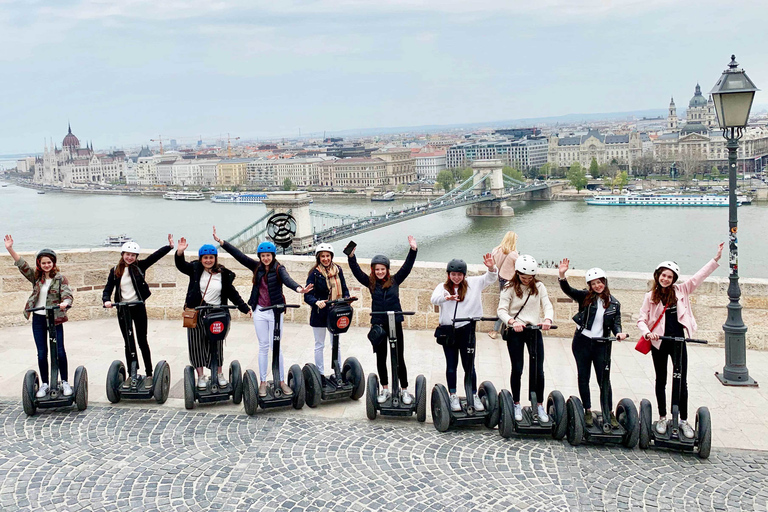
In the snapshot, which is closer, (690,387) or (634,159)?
(690,387)

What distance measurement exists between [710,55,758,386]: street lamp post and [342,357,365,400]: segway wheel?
7.46 feet

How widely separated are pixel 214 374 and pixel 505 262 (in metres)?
2.13

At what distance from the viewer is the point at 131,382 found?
4496 millimetres

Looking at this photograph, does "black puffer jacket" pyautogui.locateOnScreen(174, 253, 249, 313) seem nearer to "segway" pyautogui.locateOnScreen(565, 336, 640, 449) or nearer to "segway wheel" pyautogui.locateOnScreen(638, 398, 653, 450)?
"segway" pyautogui.locateOnScreen(565, 336, 640, 449)

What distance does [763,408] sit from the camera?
4.41 metres

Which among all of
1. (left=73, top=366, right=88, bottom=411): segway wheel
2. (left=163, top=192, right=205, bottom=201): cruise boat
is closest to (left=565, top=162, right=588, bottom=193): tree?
(left=163, top=192, right=205, bottom=201): cruise boat

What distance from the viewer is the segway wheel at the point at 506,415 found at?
3.93 meters

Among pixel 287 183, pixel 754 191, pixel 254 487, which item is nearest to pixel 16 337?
pixel 254 487

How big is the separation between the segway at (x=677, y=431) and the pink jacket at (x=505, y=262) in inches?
64.8

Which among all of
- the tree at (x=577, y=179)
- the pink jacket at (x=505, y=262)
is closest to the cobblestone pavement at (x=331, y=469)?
the pink jacket at (x=505, y=262)

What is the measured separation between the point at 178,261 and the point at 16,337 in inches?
97.8

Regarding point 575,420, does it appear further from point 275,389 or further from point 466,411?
point 275,389

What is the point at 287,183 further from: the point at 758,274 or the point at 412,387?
the point at 412,387

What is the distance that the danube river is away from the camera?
133ft
